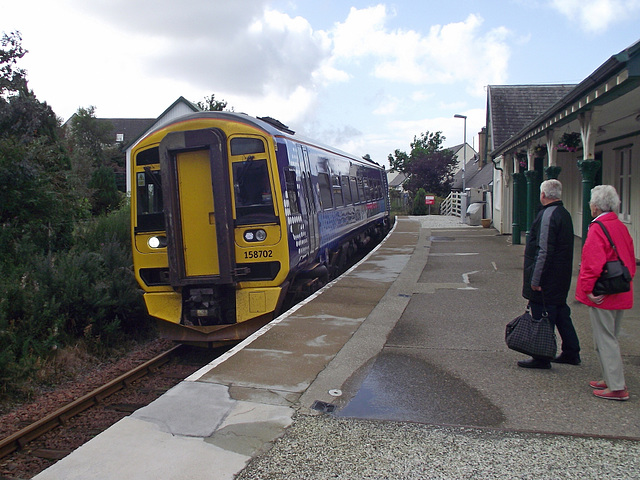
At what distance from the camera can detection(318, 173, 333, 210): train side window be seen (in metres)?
10.1

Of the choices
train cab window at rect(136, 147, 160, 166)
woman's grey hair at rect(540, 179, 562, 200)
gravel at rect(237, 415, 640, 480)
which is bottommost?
gravel at rect(237, 415, 640, 480)

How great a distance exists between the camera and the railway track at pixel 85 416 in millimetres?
4719


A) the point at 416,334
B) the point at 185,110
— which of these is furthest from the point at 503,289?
the point at 185,110

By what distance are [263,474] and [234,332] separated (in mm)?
3890

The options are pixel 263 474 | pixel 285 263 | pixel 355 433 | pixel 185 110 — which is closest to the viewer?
pixel 263 474

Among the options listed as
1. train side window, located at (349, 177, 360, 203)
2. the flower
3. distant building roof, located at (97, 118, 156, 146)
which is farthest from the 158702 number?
distant building roof, located at (97, 118, 156, 146)

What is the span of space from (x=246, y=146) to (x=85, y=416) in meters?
3.60

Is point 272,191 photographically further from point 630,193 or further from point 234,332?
point 630,193

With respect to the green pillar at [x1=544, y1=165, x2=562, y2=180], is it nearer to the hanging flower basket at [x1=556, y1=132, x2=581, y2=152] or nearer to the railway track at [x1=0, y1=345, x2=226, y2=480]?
the hanging flower basket at [x1=556, y1=132, x2=581, y2=152]

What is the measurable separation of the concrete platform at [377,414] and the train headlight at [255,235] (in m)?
1.07

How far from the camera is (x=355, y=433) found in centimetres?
388

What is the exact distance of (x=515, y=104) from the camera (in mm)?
26391

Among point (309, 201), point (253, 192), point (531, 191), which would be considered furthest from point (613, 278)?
point (531, 191)

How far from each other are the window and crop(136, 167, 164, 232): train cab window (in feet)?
32.1
